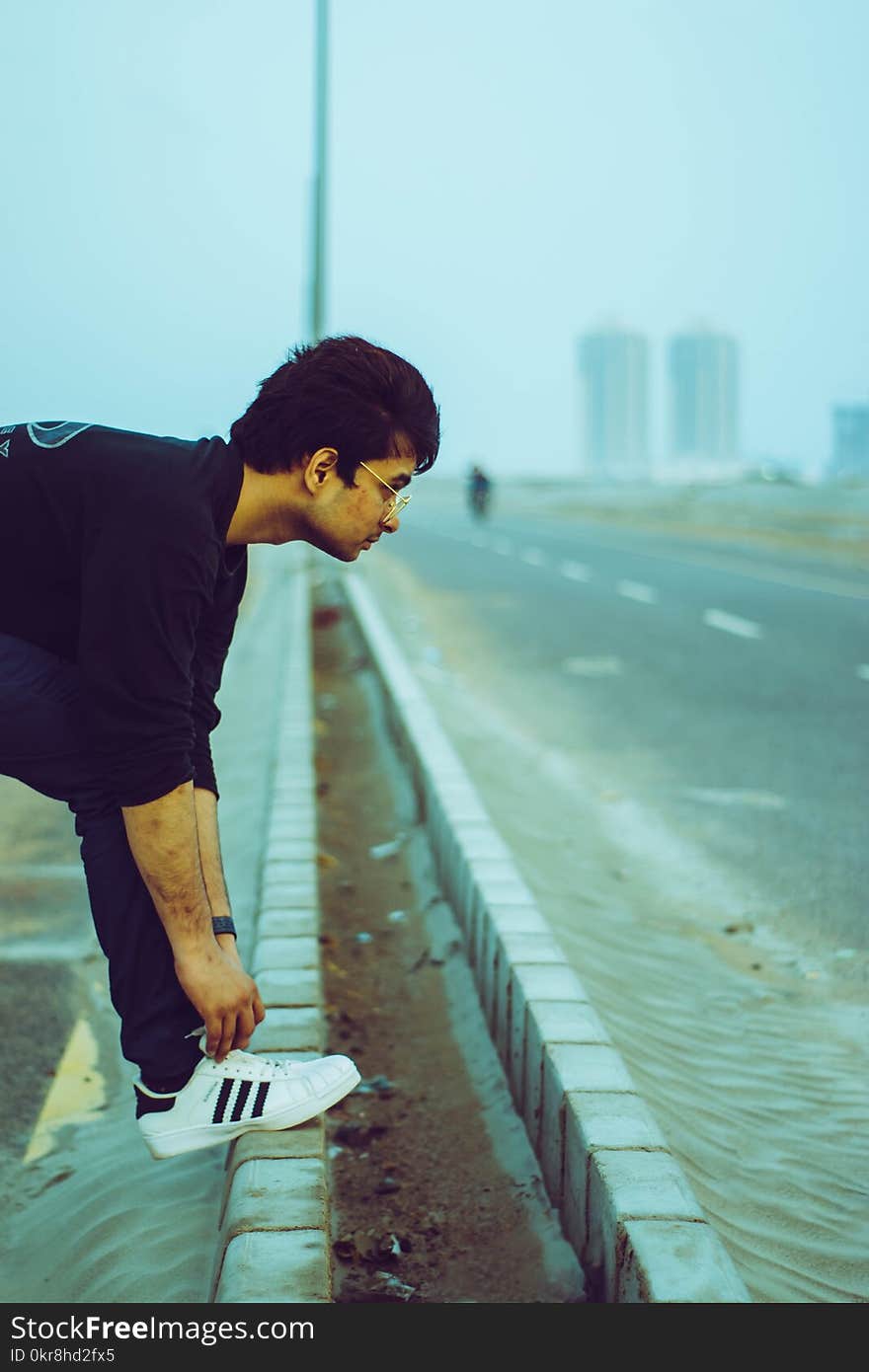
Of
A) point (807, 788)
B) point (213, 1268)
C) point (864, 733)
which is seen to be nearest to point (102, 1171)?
point (213, 1268)

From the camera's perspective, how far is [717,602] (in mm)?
17250

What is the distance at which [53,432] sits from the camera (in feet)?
8.42

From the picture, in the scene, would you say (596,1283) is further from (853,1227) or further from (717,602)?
(717,602)

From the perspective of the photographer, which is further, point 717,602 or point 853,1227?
point 717,602

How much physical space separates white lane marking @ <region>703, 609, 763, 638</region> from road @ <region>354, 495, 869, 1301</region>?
5 cm

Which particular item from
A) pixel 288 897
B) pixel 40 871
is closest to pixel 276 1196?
pixel 288 897

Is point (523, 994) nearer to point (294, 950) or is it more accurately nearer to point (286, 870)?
point (294, 950)

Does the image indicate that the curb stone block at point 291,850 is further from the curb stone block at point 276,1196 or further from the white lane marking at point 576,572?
the white lane marking at point 576,572

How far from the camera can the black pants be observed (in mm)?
2684

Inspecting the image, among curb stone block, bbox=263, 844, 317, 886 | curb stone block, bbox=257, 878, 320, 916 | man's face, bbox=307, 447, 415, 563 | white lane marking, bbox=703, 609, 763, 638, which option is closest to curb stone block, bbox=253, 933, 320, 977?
curb stone block, bbox=257, 878, 320, 916

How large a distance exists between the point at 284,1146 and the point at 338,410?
1469 millimetres

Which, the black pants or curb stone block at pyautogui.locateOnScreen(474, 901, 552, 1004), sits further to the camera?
curb stone block at pyautogui.locateOnScreen(474, 901, 552, 1004)

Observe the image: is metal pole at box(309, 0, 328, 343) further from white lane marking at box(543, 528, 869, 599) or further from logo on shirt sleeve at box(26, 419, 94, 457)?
logo on shirt sleeve at box(26, 419, 94, 457)

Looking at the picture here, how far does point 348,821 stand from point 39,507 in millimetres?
4090
